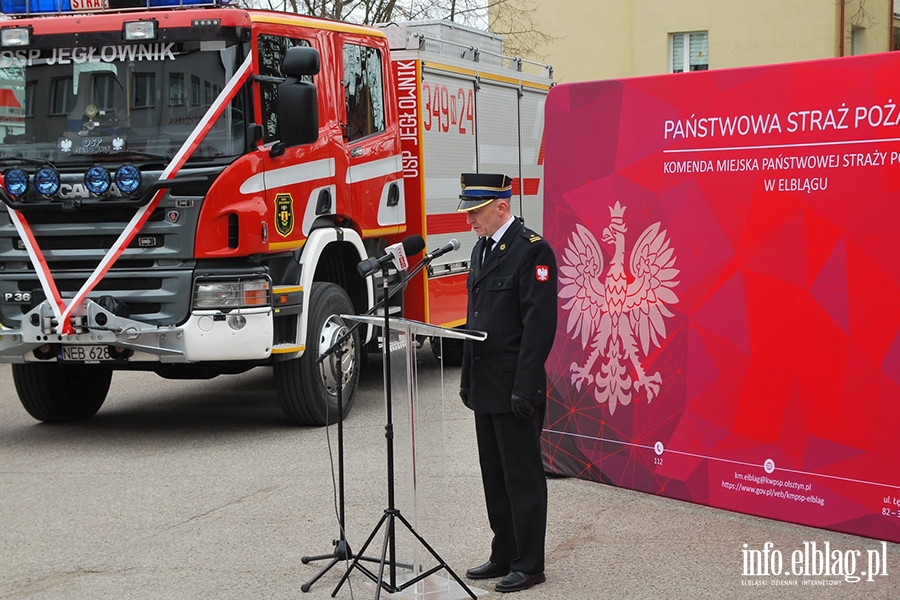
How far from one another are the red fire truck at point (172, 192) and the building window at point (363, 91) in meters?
0.13

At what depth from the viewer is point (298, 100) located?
344 inches

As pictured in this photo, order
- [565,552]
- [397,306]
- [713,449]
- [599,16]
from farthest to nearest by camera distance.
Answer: [599,16] < [397,306] < [713,449] < [565,552]

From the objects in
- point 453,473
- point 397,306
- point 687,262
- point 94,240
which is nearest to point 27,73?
point 94,240

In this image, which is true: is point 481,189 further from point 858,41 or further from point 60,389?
point 858,41

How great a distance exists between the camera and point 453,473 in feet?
26.4

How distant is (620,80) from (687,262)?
1169 millimetres

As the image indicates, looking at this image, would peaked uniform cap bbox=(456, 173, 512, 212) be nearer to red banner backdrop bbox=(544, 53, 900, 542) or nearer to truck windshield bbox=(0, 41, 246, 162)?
red banner backdrop bbox=(544, 53, 900, 542)

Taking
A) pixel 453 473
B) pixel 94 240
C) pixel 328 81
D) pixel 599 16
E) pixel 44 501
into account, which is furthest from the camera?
pixel 599 16

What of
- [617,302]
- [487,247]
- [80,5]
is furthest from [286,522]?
[80,5]

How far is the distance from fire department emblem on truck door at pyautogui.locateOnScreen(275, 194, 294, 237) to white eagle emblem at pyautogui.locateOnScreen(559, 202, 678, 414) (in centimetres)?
244

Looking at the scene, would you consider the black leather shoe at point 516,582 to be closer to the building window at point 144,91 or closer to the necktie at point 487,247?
the necktie at point 487,247

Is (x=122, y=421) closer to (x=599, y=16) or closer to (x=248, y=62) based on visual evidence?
(x=248, y=62)

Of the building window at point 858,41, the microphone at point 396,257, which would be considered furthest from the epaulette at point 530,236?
the building window at point 858,41

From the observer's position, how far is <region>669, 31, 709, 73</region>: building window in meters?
25.0
